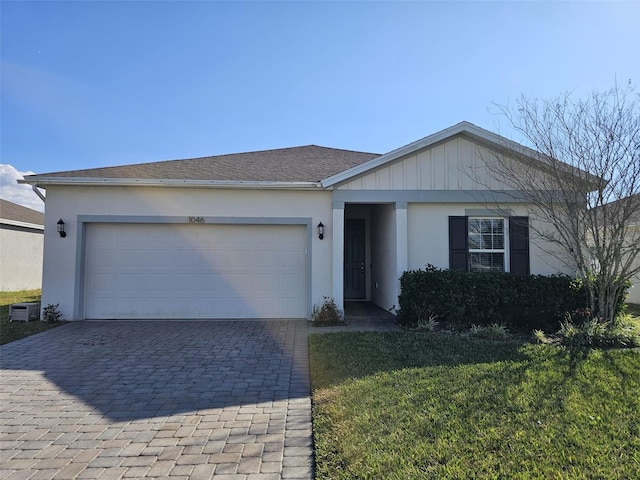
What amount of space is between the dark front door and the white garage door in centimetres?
313

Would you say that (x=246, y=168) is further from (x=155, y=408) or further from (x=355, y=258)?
(x=155, y=408)

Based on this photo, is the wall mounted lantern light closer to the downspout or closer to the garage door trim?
the garage door trim

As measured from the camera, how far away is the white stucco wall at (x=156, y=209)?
8.51 meters

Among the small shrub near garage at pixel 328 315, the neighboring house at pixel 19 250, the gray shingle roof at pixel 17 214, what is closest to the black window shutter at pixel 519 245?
the small shrub near garage at pixel 328 315

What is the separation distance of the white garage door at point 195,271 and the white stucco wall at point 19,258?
10.1 meters

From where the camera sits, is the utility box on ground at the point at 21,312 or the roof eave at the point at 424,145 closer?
the roof eave at the point at 424,145

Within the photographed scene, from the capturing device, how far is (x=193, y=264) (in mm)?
8812

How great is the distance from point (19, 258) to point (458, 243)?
18251 mm

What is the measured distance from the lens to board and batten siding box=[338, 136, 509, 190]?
858cm

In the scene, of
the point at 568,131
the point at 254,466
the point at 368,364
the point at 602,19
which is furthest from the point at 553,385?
the point at 602,19

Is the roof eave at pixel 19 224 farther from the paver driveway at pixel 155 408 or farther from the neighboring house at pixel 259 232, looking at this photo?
the paver driveway at pixel 155 408

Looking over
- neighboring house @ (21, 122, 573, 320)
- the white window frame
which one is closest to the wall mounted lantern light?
neighboring house @ (21, 122, 573, 320)

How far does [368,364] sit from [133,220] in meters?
6.70

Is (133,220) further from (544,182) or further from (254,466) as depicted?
(544,182)
